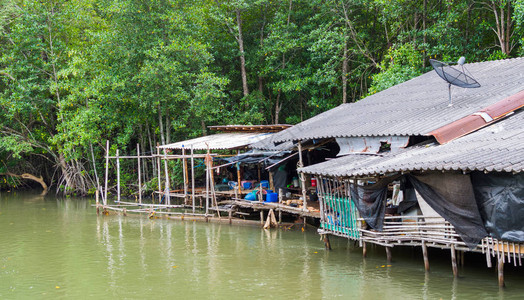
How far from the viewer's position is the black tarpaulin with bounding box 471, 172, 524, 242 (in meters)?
8.31

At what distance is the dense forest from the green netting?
9785 millimetres

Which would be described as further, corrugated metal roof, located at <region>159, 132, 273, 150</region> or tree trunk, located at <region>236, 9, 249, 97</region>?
tree trunk, located at <region>236, 9, 249, 97</region>

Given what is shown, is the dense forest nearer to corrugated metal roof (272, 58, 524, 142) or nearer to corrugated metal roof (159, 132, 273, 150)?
corrugated metal roof (159, 132, 273, 150)

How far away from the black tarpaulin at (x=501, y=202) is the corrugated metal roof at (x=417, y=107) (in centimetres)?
235

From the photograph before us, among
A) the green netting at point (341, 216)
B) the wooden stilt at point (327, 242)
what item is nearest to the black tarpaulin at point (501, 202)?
the green netting at point (341, 216)

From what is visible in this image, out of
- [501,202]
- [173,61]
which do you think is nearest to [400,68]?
[173,61]

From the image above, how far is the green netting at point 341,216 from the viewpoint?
37.5 feet

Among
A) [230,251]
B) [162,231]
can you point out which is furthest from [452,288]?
[162,231]

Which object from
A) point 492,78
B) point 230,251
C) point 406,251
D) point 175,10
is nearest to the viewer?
point 406,251

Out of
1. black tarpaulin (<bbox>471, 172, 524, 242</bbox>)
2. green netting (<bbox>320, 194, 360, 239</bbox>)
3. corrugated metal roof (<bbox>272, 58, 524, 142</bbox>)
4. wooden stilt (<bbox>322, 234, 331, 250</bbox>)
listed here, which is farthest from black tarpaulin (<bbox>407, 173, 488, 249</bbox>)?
wooden stilt (<bbox>322, 234, 331, 250</bbox>)

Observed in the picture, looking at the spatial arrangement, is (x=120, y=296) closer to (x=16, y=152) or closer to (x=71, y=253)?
(x=71, y=253)

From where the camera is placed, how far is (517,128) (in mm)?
10156

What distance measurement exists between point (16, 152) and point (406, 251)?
64.8 feet

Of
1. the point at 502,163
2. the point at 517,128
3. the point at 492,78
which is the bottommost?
the point at 502,163
